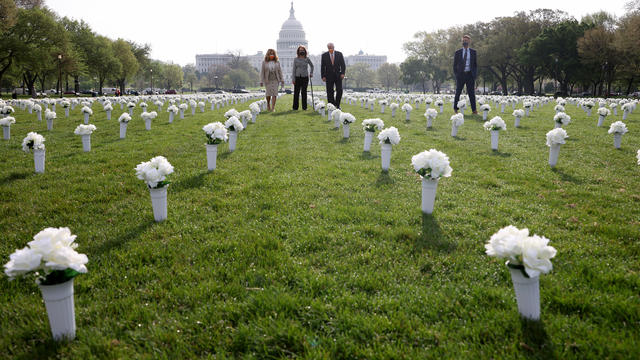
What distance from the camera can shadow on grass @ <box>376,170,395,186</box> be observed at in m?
6.72

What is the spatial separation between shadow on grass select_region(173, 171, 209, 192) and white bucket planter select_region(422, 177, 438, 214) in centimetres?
402

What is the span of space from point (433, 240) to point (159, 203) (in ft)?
12.2

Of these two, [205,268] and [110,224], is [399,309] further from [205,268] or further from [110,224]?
[110,224]

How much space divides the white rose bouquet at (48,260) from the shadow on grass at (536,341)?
321cm

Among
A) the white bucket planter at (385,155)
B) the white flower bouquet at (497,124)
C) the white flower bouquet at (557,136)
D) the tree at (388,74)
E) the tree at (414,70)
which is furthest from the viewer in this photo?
the tree at (388,74)

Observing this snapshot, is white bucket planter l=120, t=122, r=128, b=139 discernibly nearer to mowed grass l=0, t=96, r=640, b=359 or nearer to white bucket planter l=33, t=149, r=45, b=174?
mowed grass l=0, t=96, r=640, b=359

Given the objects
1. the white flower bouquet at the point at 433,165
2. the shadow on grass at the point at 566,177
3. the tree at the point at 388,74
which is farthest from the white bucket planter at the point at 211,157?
the tree at the point at 388,74

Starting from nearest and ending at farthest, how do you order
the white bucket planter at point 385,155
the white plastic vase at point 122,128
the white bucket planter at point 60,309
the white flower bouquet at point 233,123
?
the white bucket planter at point 60,309 < the white bucket planter at point 385,155 < the white flower bouquet at point 233,123 < the white plastic vase at point 122,128

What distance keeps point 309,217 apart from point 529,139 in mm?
9463

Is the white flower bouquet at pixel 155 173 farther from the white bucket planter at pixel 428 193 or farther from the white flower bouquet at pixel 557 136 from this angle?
the white flower bouquet at pixel 557 136

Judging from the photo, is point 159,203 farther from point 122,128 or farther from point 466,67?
point 466,67

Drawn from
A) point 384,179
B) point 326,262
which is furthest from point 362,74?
point 326,262

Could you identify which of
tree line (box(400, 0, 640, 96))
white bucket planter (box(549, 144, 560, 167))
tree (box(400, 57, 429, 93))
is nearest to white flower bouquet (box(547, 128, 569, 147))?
white bucket planter (box(549, 144, 560, 167))

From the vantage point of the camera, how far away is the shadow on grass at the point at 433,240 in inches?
164
